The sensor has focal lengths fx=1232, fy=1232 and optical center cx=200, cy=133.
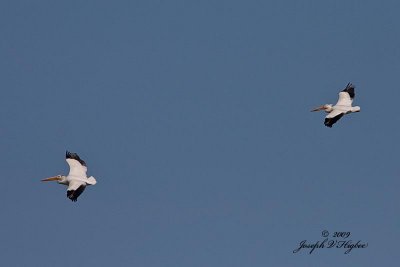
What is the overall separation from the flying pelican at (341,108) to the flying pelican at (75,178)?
12.6 m

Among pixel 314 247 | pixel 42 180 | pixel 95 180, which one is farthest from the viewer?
pixel 42 180

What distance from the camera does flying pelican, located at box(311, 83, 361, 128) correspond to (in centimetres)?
6262

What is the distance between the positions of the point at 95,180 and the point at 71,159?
3814mm

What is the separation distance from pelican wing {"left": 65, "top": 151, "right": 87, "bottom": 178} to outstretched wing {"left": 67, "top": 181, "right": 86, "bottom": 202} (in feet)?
3.41

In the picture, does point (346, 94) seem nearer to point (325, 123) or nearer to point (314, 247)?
point (325, 123)

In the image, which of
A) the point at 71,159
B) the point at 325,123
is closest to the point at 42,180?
the point at 71,159

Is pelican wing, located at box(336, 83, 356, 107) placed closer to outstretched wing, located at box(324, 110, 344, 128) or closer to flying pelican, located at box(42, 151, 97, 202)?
outstretched wing, located at box(324, 110, 344, 128)

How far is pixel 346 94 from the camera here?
64062 millimetres

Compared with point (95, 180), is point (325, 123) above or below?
above

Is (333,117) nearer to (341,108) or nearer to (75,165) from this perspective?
(341,108)

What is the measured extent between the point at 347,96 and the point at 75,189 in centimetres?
1583

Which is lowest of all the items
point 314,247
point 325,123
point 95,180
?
point 314,247

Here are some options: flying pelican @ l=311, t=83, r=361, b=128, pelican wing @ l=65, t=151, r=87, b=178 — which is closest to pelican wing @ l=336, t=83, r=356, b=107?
flying pelican @ l=311, t=83, r=361, b=128

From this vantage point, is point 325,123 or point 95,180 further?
point 325,123
